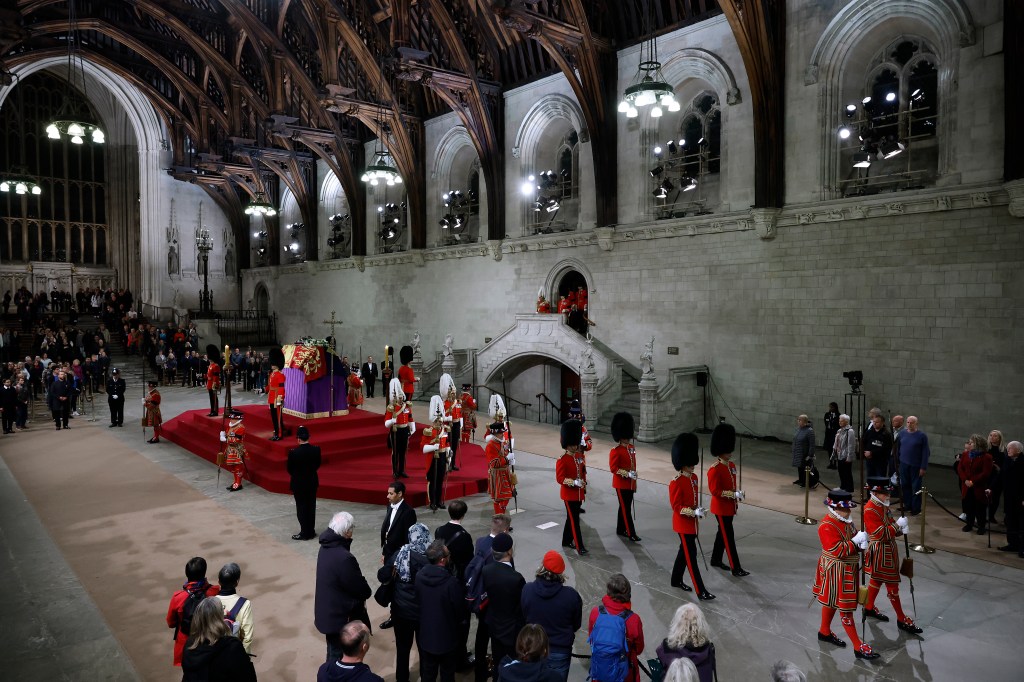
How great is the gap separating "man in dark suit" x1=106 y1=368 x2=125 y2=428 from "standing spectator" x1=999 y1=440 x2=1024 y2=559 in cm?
1726

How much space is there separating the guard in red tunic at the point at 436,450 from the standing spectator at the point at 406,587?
4.12m

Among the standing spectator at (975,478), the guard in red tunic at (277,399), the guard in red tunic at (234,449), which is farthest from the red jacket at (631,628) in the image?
the guard in red tunic at (277,399)

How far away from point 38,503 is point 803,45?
17.0 meters

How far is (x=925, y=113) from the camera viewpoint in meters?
12.7

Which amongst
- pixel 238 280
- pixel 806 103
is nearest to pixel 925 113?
pixel 806 103

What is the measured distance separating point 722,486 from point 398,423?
209 inches

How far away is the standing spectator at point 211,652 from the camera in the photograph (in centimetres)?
322

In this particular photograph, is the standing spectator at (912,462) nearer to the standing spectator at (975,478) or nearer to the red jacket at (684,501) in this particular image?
the standing spectator at (975,478)

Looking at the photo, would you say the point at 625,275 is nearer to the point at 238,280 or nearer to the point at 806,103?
the point at 806,103

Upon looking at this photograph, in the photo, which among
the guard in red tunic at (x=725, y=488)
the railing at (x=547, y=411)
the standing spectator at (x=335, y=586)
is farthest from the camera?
the railing at (x=547, y=411)

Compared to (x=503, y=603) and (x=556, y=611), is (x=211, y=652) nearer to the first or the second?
(x=503, y=603)

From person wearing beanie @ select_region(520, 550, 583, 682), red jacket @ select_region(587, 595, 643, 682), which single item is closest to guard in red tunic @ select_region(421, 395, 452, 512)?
person wearing beanie @ select_region(520, 550, 583, 682)

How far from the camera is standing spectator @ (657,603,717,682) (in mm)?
3469

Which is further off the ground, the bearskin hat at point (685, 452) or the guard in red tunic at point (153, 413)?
the bearskin hat at point (685, 452)
